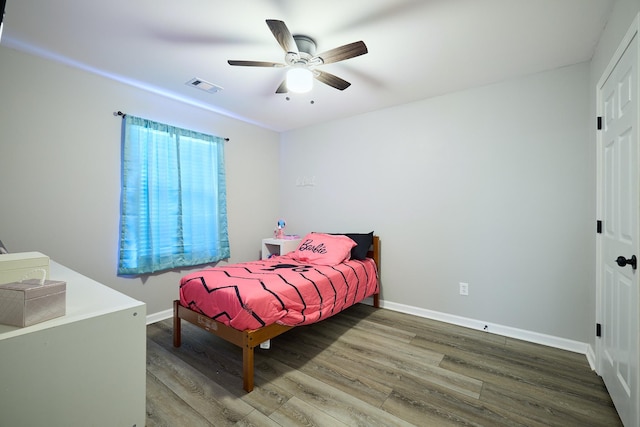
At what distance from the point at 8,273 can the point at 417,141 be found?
3.21 meters

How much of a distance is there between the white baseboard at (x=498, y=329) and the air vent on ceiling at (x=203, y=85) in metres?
3.02

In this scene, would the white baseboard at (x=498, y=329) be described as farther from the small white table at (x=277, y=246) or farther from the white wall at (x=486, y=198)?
the small white table at (x=277, y=246)

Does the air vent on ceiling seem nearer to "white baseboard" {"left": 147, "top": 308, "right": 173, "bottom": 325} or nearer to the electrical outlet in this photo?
"white baseboard" {"left": 147, "top": 308, "right": 173, "bottom": 325}

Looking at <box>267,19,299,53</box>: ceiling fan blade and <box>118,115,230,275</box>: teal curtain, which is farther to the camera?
<box>118,115,230,275</box>: teal curtain

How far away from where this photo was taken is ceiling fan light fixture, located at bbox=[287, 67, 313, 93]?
1998 mm

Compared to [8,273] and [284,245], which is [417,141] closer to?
[284,245]

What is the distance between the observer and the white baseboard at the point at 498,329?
227 cm

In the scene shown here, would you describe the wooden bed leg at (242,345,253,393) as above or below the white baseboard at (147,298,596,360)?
above

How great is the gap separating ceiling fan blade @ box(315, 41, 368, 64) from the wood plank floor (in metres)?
2.17

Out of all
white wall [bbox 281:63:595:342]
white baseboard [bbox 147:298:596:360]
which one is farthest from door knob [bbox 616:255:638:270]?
white baseboard [bbox 147:298:596:360]

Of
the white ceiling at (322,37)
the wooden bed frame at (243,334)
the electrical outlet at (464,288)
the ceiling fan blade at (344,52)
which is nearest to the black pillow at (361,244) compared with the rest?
the electrical outlet at (464,288)

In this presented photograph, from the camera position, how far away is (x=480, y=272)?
269 centimetres

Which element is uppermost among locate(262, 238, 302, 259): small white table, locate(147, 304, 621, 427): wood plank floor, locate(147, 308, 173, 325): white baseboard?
locate(262, 238, 302, 259): small white table

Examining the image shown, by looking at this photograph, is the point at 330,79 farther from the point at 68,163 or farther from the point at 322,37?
the point at 68,163
